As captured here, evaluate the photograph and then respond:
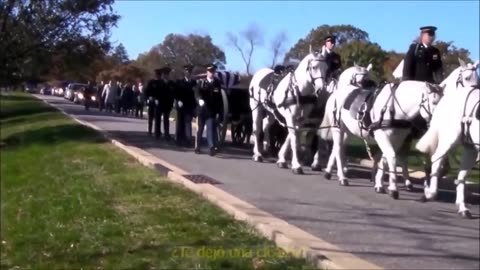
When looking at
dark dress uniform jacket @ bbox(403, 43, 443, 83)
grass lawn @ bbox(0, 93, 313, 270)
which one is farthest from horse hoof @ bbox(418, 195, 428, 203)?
grass lawn @ bbox(0, 93, 313, 270)

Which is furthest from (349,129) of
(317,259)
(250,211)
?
(317,259)

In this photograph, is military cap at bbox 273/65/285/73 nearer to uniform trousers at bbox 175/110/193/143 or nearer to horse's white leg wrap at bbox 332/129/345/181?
uniform trousers at bbox 175/110/193/143

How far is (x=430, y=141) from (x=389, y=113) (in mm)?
1304

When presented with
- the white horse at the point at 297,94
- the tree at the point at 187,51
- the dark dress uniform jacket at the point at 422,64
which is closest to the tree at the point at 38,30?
the tree at the point at 187,51

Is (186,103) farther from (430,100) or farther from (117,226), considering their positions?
(117,226)

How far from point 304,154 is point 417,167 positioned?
8.54 ft

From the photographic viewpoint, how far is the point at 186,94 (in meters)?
23.2

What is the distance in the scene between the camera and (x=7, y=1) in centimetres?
2833

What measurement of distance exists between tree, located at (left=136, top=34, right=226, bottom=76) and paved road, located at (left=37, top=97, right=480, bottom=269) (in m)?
11.3

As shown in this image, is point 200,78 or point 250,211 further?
point 200,78

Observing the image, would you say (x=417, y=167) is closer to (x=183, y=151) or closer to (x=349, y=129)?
(x=349, y=129)

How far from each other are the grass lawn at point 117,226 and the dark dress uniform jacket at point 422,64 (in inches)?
161

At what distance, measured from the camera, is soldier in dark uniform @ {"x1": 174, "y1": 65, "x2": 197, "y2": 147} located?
23.0m

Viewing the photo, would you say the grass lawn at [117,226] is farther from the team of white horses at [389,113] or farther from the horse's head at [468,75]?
the horse's head at [468,75]
